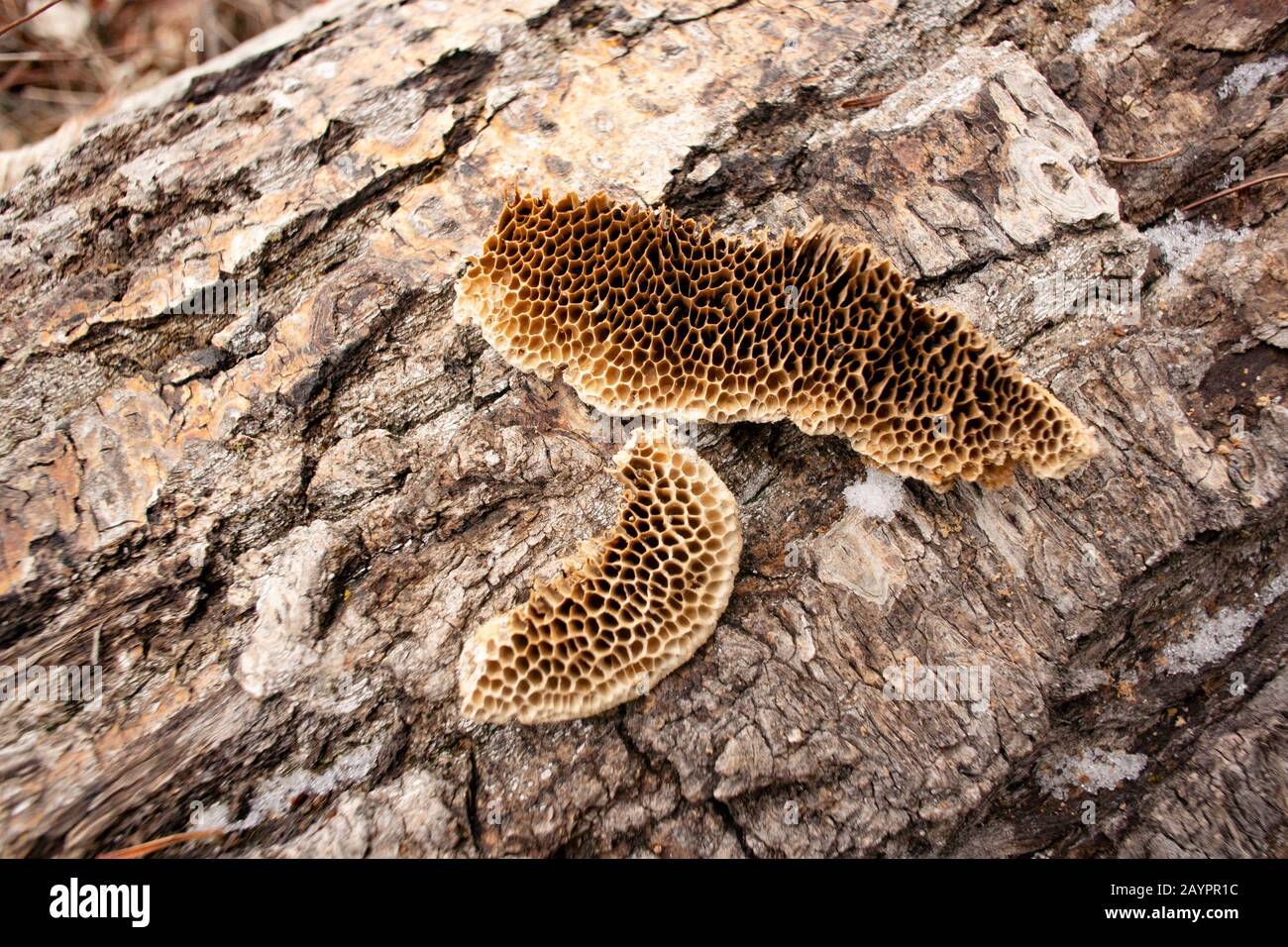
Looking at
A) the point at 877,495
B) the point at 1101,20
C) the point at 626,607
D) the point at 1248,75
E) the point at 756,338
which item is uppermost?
the point at 1101,20

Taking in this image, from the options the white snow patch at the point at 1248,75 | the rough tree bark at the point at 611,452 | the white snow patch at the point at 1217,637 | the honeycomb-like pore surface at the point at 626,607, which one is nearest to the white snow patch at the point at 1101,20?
the rough tree bark at the point at 611,452

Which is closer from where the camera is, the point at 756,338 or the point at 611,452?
the point at 756,338

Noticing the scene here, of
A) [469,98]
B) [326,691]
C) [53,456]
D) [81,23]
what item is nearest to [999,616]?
[326,691]

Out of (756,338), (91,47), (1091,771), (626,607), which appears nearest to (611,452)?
(626,607)

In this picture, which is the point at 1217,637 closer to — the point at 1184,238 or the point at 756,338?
the point at 1184,238

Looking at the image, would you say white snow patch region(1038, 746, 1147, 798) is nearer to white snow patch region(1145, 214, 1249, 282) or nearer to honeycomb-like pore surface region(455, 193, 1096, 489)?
honeycomb-like pore surface region(455, 193, 1096, 489)

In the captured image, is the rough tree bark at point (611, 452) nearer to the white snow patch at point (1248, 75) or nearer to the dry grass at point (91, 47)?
the white snow patch at point (1248, 75)
